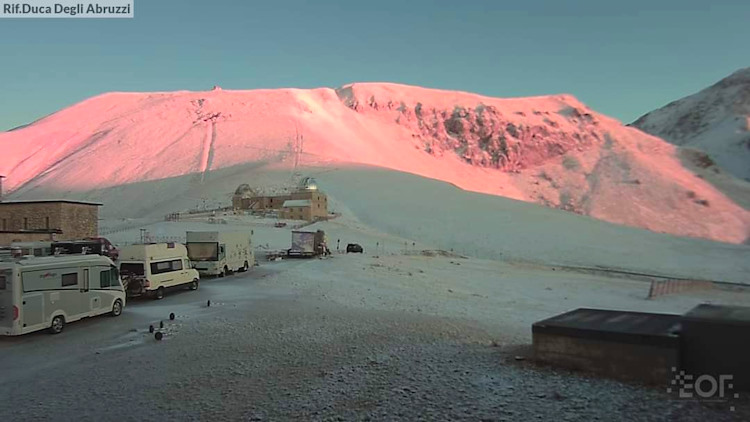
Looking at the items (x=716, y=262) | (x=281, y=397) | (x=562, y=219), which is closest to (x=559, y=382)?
(x=281, y=397)

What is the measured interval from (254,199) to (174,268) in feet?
169

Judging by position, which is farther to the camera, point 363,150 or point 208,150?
point 363,150

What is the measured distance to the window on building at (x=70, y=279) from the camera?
12.5 m

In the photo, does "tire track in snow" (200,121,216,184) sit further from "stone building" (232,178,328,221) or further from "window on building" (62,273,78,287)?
"window on building" (62,273,78,287)

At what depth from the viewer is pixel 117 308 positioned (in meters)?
14.4

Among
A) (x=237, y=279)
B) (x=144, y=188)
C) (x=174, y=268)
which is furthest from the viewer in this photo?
(x=144, y=188)

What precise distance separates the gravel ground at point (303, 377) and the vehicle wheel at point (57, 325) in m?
0.28

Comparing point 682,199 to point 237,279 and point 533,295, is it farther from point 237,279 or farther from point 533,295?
point 237,279

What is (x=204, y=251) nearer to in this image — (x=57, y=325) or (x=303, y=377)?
(x=57, y=325)

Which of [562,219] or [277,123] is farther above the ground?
[277,123]

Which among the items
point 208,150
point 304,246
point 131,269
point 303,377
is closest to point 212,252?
point 131,269

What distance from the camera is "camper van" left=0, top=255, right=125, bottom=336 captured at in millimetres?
11312

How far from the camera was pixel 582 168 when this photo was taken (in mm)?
123125

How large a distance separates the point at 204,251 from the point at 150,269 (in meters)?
6.71
